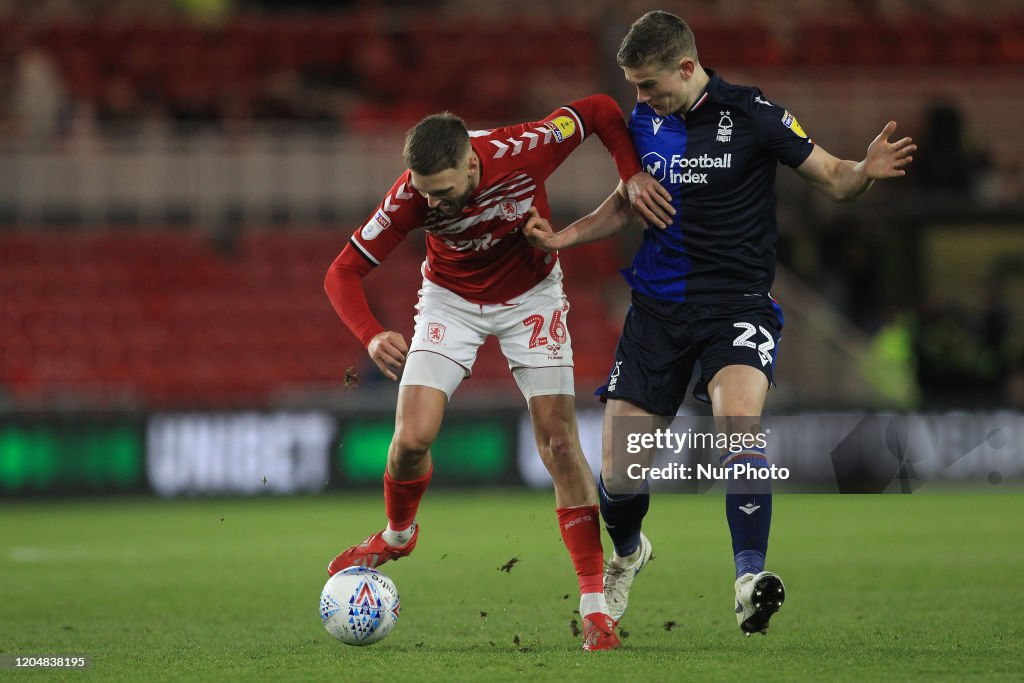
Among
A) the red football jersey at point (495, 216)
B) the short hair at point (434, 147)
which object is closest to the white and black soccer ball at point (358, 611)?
the red football jersey at point (495, 216)

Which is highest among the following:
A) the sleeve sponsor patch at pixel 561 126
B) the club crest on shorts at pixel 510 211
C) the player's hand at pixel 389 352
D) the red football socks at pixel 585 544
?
the sleeve sponsor patch at pixel 561 126

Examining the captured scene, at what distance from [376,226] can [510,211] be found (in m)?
0.54

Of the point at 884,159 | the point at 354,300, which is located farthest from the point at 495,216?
the point at 884,159

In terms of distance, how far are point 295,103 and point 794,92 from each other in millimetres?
6055

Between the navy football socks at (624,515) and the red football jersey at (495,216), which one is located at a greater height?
the red football jersey at (495,216)

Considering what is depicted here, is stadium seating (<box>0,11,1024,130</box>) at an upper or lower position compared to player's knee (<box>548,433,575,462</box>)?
upper

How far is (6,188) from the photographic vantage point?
16578mm

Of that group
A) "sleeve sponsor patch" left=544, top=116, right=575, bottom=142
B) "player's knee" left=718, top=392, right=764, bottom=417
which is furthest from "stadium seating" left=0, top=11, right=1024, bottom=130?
"player's knee" left=718, top=392, right=764, bottom=417

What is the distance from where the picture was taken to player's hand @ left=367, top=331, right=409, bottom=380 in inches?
217

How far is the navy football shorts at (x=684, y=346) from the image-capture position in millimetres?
5688

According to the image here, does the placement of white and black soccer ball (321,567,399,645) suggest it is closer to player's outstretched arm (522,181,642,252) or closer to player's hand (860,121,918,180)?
player's outstretched arm (522,181,642,252)

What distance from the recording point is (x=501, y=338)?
611 centimetres

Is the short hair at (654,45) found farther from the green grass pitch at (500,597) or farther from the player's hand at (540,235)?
the green grass pitch at (500,597)

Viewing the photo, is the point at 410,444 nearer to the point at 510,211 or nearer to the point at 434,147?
the point at 510,211
